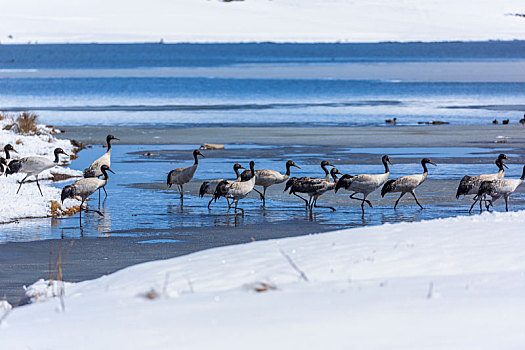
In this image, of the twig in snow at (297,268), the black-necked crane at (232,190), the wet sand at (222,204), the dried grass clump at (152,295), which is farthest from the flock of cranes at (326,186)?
the dried grass clump at (152,295)

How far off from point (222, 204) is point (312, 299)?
38.3 ft

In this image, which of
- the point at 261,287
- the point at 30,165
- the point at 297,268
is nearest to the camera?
the point at 261,287

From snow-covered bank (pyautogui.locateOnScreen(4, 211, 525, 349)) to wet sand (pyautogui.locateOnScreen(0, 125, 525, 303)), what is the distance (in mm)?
3452

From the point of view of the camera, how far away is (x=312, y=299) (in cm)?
667

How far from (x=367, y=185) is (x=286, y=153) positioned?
10.0 metres

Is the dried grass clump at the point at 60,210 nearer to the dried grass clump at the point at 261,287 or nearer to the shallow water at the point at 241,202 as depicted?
the shallow water at the point at 241,202

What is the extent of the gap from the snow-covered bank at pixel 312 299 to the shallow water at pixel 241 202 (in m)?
6.23

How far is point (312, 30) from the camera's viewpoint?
184625mm

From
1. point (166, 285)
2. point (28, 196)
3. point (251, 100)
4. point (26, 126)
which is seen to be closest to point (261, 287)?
point (166, 285)

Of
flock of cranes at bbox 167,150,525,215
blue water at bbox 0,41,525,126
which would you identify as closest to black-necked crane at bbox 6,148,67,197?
flock of cranes at bbox 167,150,525,215

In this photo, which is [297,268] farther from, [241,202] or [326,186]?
[241,202]

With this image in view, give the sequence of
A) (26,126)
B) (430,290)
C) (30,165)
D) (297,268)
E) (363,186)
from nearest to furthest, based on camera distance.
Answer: (430,290), (297,268), (363,186), (30,165), (26,126)

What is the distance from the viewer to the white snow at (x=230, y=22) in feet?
583

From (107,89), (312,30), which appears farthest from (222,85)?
(312,30)
